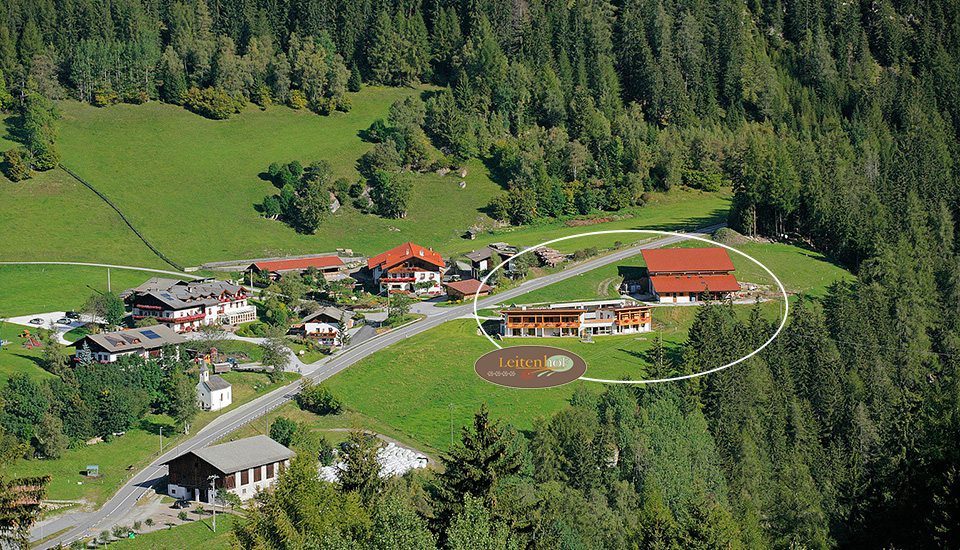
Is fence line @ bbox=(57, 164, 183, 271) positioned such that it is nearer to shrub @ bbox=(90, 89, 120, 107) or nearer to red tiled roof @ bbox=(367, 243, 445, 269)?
shrub @ bbox=(90, 89, 120, 107)

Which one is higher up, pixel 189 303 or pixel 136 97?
pixel 136 97

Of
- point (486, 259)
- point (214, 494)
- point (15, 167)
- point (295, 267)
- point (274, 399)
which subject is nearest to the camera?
point (214, 494)

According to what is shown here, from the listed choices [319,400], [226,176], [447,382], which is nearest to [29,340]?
[319,400]

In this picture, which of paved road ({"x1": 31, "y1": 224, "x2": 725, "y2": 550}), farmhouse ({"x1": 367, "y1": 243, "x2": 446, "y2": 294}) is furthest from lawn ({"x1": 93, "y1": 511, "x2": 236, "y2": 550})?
farmhouse ({"x1": 367, "y1": 243, "x2": 446, "y2": 294})

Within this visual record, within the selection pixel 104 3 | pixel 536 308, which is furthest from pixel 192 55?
pixel 536 308

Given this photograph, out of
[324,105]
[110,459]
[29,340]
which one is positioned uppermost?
[324,105]

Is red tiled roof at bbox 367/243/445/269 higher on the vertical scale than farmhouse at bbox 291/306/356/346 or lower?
higher

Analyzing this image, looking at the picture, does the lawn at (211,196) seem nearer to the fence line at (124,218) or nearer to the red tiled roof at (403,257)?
the fence line at (124,218)

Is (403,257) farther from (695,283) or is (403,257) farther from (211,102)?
(211,102)
